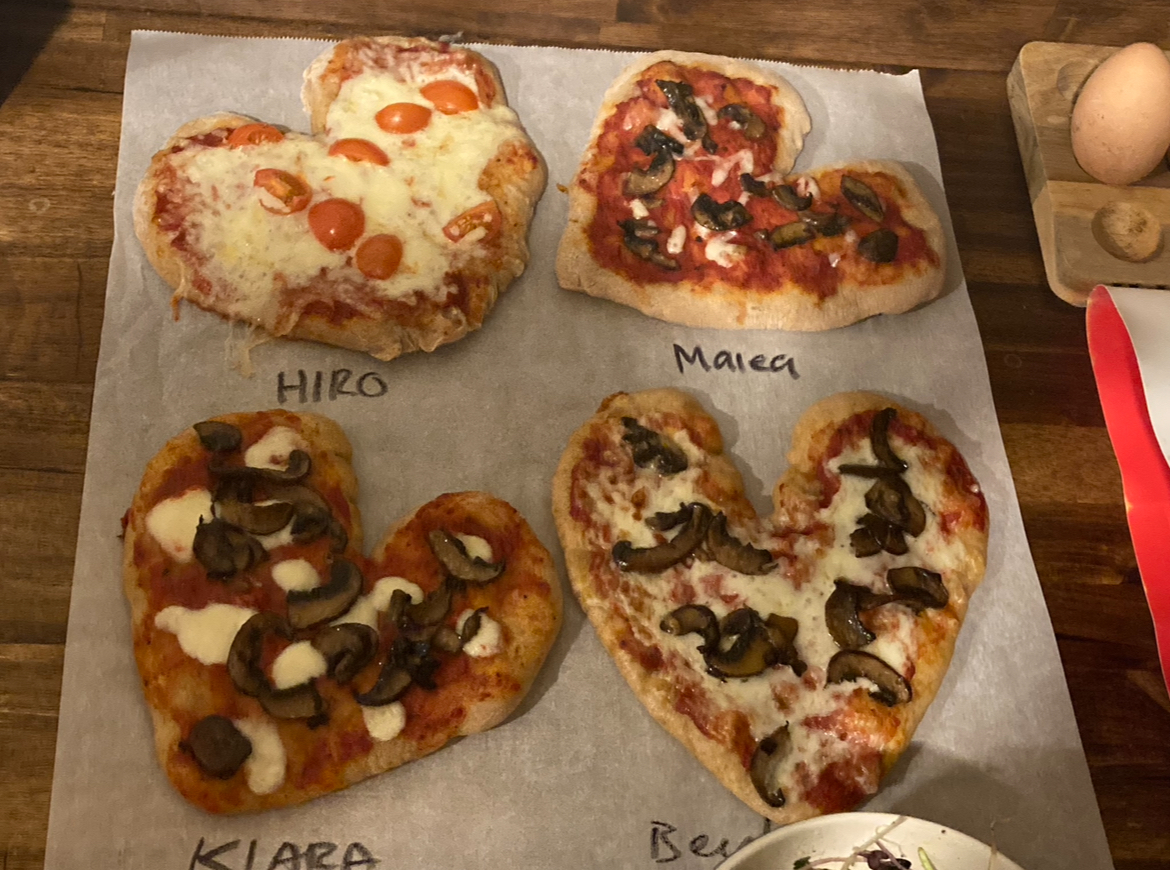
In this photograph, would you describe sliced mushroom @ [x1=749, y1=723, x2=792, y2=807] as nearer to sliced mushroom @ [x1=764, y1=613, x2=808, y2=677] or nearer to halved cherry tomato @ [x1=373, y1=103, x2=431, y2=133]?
sliced mushroom @ [x1=764, y1=613, x2=808, y2=677]

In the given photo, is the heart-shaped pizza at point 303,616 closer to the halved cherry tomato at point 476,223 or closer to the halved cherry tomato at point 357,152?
the halved cherry tomato at point 476,223

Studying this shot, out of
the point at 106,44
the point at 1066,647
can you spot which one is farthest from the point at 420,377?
the point at 1066,647

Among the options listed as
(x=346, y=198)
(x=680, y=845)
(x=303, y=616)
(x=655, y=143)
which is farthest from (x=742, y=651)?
(x=346, y=198)

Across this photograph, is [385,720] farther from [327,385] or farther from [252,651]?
[327,385]

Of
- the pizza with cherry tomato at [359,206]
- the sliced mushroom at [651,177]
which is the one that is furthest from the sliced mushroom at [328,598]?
the sliced mushroom at [651,177]

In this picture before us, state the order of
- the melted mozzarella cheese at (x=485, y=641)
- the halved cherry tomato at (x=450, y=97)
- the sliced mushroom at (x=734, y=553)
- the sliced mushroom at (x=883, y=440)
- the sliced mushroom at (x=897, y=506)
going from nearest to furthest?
the melted mozzarella cheese at (x=485, y=641)
the sliced mushroom at (x=734, y=553)
the sliced mushroom at (x=897, y=506)
the sliced mushroom at (x=883, y=440)
the halved cherry tomato at (x=450, y=97)

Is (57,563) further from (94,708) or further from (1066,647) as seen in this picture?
(1066,647)
